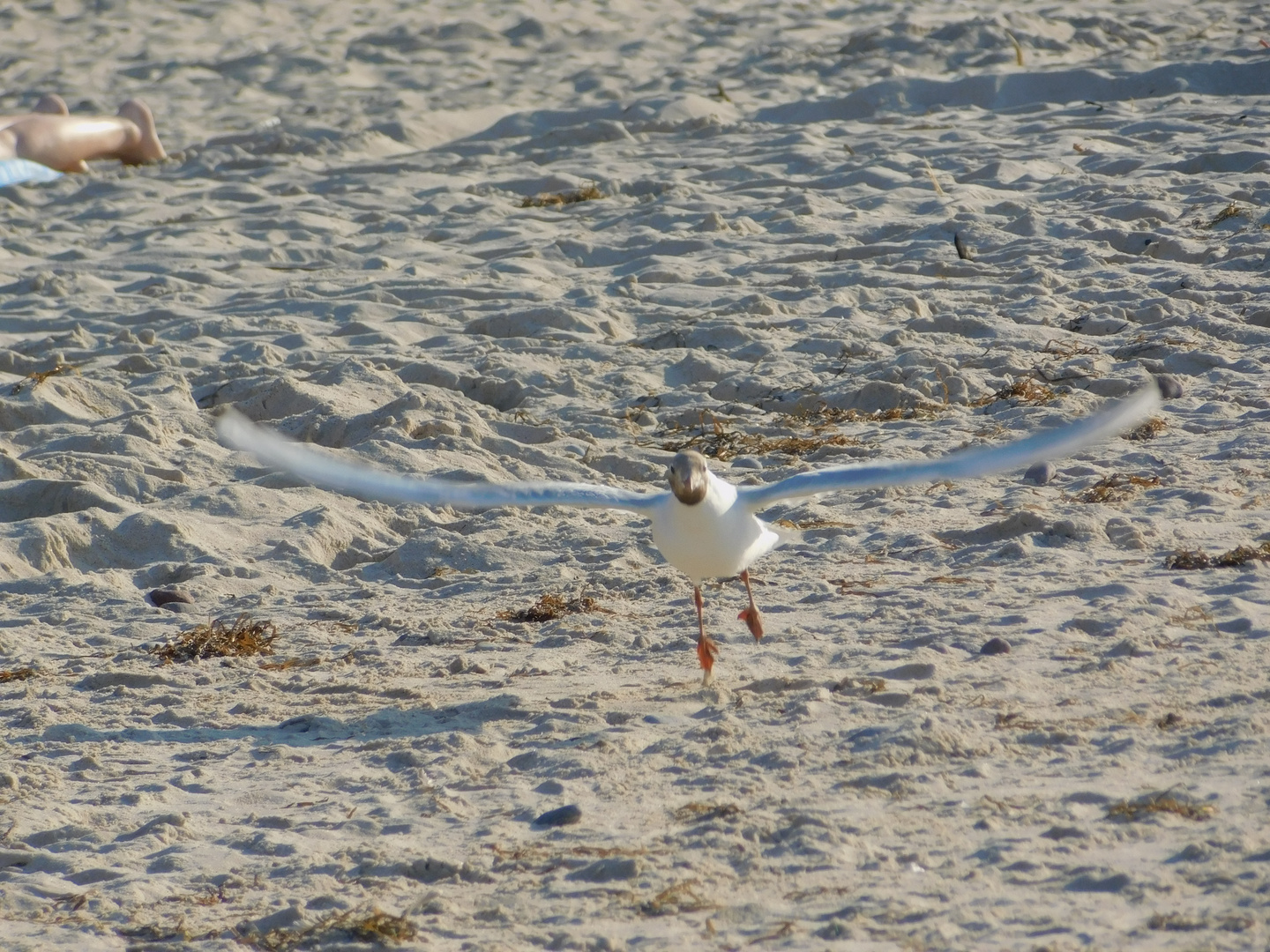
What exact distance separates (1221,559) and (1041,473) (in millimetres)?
1106

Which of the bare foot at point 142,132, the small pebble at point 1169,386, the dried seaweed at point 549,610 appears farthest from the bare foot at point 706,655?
the bare foot at point 142,132

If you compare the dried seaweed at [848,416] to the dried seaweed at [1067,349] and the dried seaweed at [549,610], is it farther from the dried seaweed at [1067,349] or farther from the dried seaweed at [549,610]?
the dried seaweed at [549,610]

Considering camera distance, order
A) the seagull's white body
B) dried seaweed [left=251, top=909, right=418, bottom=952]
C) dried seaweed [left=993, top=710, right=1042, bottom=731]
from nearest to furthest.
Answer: dried seaweed [left=251, top=909, right=418, bottom=952] → dried seaweed [left=993, top=710, right=1042, bottom=731] → the seagull's white body

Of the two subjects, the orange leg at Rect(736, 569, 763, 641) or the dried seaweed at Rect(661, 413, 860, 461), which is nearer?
the orange leg at Rect(736, 569, 763, 641)

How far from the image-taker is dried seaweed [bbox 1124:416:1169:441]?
6.00m

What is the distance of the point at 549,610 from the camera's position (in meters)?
5.05

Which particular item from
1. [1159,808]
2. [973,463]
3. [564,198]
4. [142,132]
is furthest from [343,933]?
[142,132]

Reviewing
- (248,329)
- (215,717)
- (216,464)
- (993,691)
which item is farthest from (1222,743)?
(248,329)

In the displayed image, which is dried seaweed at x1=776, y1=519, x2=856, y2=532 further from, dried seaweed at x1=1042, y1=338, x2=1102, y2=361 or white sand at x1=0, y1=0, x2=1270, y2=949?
dried seaweed at x1=1042, y1=338, x2=1102, y2=361

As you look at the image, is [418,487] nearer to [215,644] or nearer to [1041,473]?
[215,644]

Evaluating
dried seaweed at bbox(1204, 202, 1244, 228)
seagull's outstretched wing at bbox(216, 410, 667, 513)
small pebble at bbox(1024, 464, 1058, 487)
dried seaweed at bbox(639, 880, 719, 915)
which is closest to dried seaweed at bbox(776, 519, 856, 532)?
small pebble at bbox(1024, 464, 1058, 487)

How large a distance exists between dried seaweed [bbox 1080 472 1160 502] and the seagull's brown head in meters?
1.82

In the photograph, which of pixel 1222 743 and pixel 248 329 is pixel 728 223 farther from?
pixel 1222 743

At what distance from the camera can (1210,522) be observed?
5.10 metres
